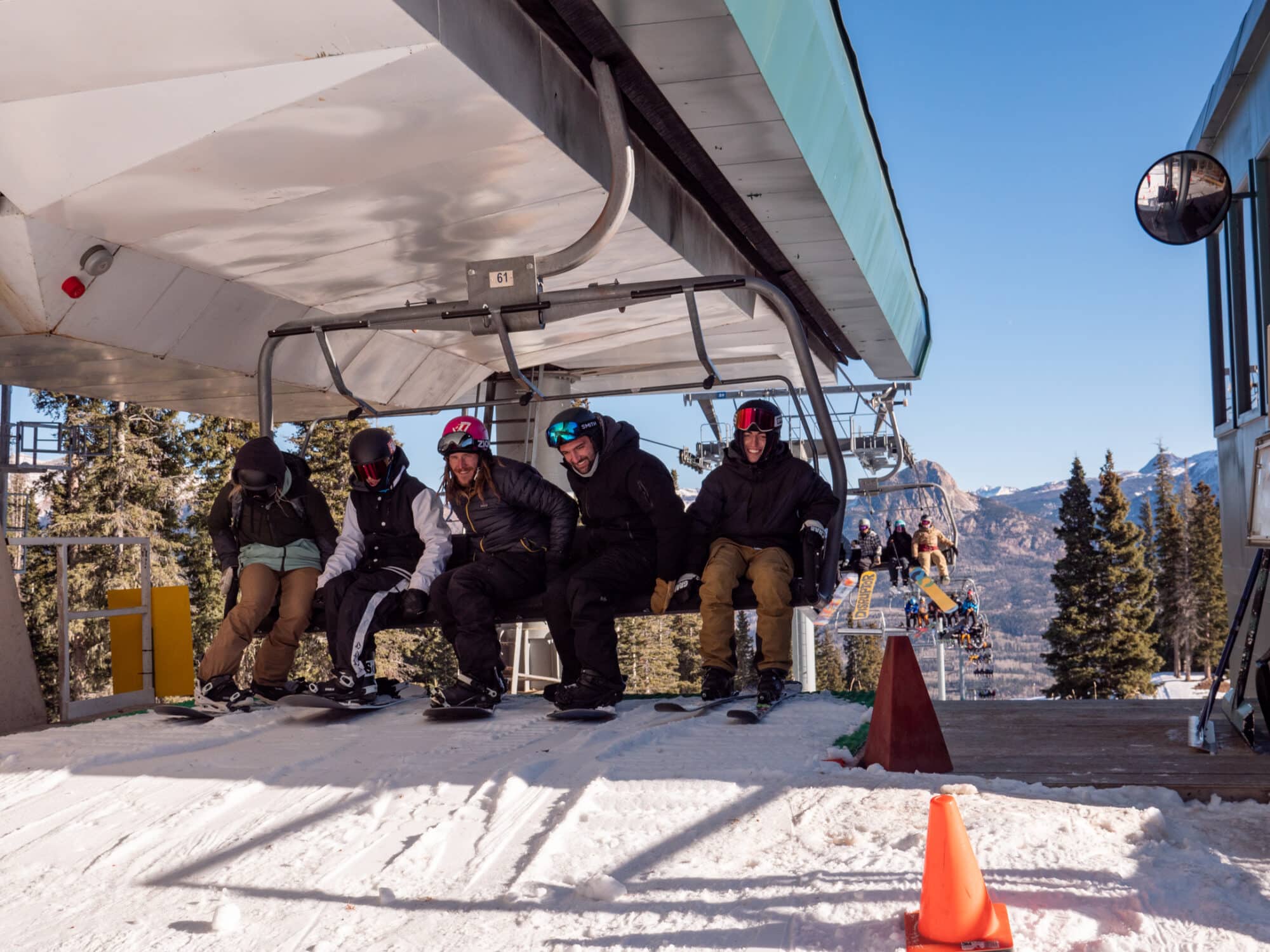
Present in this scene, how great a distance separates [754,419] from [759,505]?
0.50 m

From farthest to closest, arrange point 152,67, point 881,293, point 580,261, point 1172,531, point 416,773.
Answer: point 1172,531 < point 881,293 < point 580,261 < point 152,67 < point 416,773

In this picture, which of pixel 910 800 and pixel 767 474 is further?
pixel 767 474

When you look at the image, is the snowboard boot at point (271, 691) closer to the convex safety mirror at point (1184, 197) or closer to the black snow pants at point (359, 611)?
the black snow pants at point (359, 611)

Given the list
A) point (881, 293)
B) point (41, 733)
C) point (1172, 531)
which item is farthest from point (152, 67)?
point (1172, 531)

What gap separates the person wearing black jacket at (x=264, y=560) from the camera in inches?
254

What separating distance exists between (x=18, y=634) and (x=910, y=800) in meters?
5.47

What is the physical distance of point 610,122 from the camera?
20.2 feet

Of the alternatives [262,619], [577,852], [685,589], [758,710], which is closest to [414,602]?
[262,619]

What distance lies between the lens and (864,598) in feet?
102

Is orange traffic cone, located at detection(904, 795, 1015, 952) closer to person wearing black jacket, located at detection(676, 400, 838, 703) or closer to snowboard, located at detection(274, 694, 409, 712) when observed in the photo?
person wearing black jacket, located at detection(676, 400, 838, 703)

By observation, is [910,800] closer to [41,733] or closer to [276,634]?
[276,634]

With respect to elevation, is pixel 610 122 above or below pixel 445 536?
above

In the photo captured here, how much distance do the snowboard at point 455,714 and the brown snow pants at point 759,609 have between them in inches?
50.9

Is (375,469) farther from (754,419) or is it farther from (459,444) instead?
(754,419)
